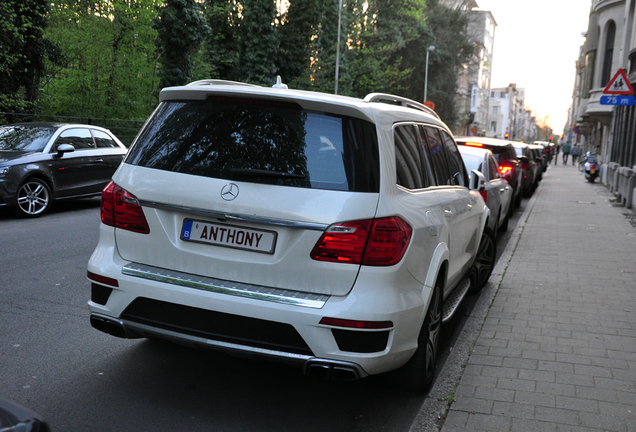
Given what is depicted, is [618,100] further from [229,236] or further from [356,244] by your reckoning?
[229,236]

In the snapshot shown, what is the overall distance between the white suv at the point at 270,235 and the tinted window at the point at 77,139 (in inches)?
354

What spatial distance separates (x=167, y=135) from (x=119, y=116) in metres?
26.6

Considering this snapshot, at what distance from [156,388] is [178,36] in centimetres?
2561

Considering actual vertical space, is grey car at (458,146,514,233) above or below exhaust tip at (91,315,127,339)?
above

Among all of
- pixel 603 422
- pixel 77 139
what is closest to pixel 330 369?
pixel 603 422

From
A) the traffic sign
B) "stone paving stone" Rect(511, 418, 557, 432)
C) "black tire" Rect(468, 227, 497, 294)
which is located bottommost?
"stone paving stone" Rect(511, 418, 557, 432)

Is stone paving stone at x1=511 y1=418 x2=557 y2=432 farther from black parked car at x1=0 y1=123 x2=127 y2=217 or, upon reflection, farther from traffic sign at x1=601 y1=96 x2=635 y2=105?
traffic sign at x1=601 y1=96 x2=635 y2=105

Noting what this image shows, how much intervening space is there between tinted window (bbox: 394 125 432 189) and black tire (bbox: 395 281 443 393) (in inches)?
27.3

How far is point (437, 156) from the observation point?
486 cm

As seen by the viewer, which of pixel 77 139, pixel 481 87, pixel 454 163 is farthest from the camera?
pixel 481 87

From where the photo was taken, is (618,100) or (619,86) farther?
(618,100)

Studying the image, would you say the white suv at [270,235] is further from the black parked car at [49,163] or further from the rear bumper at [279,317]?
the black parked car at [49,163]

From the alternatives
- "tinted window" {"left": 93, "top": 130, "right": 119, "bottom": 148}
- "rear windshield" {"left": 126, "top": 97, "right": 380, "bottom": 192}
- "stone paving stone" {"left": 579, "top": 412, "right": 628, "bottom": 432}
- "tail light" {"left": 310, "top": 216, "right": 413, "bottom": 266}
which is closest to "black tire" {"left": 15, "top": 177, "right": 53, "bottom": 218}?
"tinted window" {"left": 93, "top": 130, "right": 119, "bottom": 148}

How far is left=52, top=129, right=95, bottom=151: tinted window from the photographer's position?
12019mm
